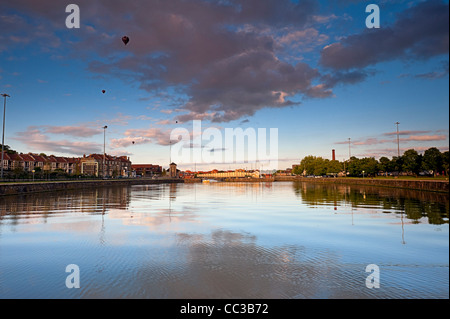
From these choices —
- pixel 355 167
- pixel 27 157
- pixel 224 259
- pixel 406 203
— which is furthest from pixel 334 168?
pixel 27 157

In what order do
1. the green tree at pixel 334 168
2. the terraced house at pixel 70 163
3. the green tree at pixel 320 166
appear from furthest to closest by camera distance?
the green tree at pixel 320 166
the green tree at pixel 334 168
the terraced house at pixel 70 163

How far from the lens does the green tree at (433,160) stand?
294ft

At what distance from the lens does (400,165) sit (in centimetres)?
10588

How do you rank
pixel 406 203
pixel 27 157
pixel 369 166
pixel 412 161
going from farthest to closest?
1. pixel 27 157
2. pixel 369 166
3. pixel 412 161
4. pixel 406 203

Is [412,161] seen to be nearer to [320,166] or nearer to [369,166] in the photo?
[369,166]

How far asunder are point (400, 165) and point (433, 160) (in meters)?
16.3

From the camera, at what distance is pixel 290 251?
39.2 ft

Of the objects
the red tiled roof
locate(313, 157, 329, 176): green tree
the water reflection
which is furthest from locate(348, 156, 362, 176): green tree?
the red tiled roof

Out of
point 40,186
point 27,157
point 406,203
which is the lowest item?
point 406,203

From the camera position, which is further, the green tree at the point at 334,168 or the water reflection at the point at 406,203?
the green tree at the point at 334,168
